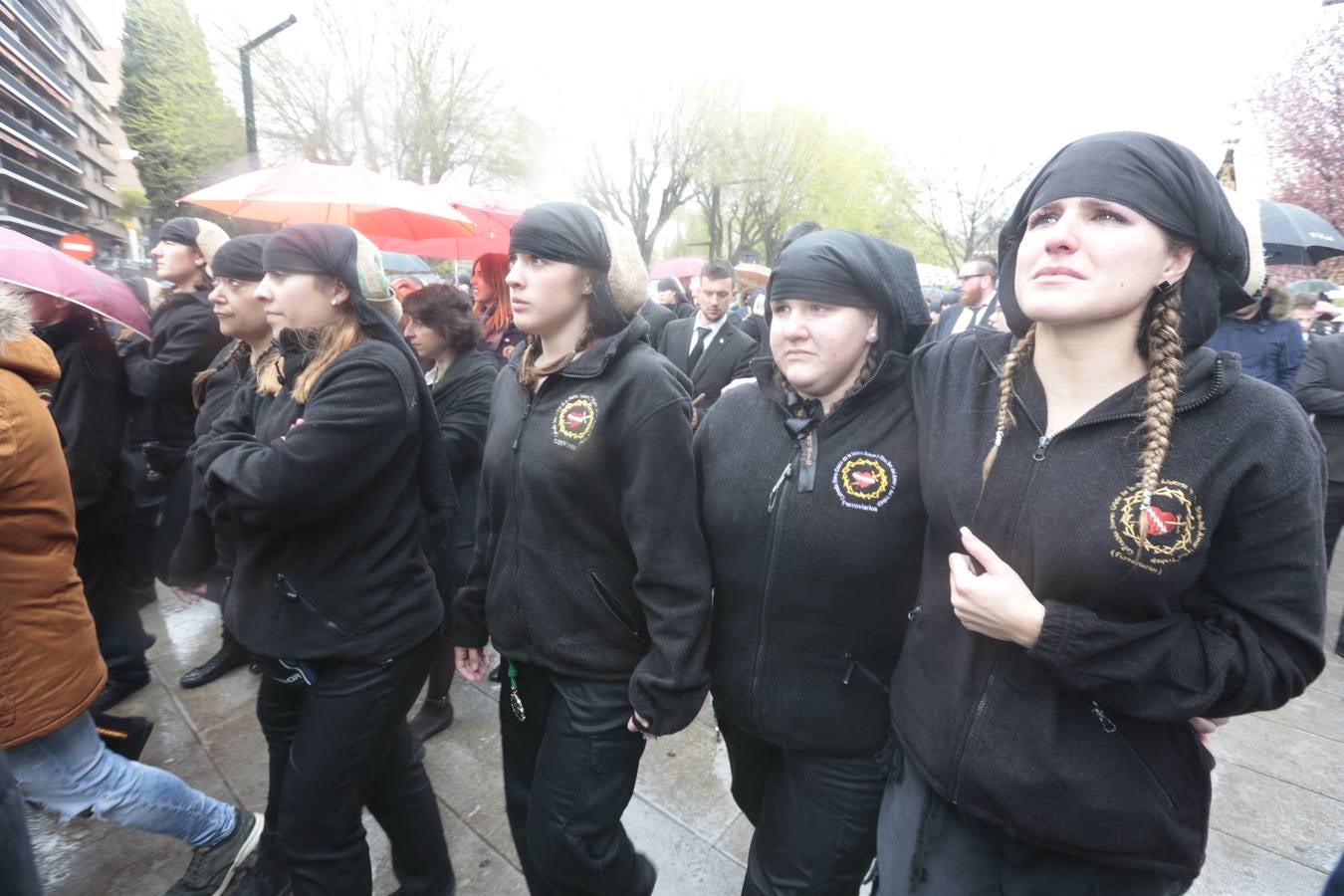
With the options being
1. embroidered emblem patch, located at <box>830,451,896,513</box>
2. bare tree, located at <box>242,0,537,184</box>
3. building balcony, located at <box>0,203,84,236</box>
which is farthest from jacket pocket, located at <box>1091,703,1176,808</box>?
building balcony, located at <box>0,203,84,236</box>

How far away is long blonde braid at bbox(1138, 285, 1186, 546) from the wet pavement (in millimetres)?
2155

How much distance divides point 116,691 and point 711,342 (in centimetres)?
489

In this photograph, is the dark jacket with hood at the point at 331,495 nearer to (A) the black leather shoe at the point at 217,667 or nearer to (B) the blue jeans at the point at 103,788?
(B) the blue jeans at the point at 103,788

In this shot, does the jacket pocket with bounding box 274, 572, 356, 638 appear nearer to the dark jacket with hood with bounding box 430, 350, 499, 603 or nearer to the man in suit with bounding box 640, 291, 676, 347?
the dark jacket with hood with bounding box 430, 350, 499, 603

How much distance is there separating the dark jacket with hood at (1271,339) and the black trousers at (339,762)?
537 cm

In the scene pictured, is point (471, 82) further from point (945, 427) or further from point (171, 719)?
point (945, 427)

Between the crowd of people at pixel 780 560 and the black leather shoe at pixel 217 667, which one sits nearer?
the crowd of people at pixel 780 560

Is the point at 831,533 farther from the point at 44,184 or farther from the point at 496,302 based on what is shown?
the point at 44,184

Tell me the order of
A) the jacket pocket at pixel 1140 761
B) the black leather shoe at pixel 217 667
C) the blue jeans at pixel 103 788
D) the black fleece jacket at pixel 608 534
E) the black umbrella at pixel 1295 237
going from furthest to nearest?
1. the black umbrella at pixel 1295 237
2. the black leather shoe at pixel 217 667
3. the blue jeans at pixel 103 788
4. the black fleece jacket at pixel 608 534
5. the jacket pocket at pixel 1140 761

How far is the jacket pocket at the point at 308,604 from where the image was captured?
2.01 meters

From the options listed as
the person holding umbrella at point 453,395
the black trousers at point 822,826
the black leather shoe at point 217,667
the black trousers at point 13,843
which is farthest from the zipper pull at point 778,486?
the black leather shoe at point 217,667

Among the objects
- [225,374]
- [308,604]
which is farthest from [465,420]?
[308,604]

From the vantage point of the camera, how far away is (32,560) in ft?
6.25

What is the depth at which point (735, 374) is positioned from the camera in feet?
20.1
